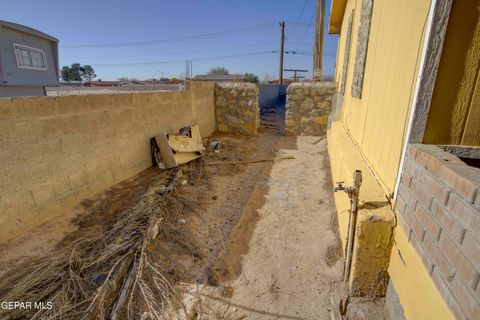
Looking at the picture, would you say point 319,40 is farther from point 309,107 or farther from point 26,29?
point 26,29

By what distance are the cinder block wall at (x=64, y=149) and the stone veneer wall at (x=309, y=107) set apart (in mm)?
3913

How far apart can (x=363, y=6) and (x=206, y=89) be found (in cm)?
497

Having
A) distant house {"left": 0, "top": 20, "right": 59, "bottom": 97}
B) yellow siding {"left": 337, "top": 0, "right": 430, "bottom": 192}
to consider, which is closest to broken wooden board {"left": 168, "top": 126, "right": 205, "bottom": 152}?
yellow siding {"left": 337, "top": 0, "right": 430, "bottom": 192}

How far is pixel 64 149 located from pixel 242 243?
256 centimetres

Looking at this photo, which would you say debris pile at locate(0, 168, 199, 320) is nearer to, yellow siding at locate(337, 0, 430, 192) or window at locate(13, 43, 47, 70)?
yellow siding at locate(337, 0, 430, 192)

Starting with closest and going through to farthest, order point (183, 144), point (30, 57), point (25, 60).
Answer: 1. point (183, 144)
2. point (25, 60)
3. point (30, 57)

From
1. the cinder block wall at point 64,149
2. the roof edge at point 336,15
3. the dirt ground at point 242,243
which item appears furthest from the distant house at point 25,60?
the roof edge at point 336,15

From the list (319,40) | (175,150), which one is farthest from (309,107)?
(175,150)

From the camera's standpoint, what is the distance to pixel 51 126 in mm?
3117

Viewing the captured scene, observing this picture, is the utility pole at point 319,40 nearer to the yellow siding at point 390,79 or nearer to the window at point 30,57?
the yellow siding at point 390,79

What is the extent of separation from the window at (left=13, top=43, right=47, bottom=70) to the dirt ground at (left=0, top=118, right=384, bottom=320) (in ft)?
30.3

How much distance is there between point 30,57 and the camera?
1038 centimetres

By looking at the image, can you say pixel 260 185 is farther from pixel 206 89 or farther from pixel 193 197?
pixel 206 89

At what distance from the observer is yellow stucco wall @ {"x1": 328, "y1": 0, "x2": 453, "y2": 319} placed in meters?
1.35
